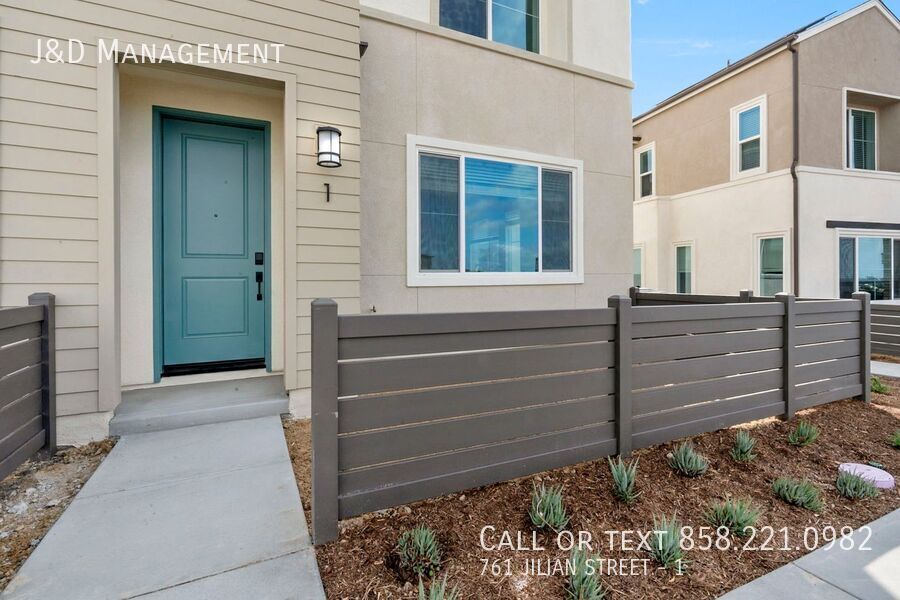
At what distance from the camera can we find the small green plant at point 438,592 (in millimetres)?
1627

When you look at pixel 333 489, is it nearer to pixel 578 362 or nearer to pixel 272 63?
pixel 578 362

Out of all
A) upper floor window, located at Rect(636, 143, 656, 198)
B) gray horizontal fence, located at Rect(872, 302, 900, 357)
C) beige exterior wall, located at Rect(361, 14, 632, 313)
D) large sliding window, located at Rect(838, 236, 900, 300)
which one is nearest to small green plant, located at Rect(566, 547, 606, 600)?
beige exterior wall, located at Rect(361, 14, 632, 313)

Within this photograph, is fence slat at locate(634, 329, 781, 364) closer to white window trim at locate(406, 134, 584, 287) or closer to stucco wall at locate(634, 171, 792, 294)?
white window trim at locate(406, 134, 584, 287)

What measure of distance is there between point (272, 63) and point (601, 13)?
4.78m

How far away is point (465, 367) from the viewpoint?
2.40 m

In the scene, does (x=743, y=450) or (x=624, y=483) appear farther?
(x=743, y=450)

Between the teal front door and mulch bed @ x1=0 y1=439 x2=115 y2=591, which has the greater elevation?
the teal front door

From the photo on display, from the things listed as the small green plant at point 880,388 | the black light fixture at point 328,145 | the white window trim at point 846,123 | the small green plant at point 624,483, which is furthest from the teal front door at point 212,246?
the white window trim at point 846,123

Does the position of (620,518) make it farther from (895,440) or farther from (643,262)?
(643,262)

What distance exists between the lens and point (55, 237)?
3.00m

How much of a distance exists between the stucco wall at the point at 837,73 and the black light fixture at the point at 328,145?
9573 mm

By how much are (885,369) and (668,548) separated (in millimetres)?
6637

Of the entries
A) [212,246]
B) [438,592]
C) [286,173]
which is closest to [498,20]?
[286,173]

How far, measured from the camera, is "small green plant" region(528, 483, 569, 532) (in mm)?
2223
